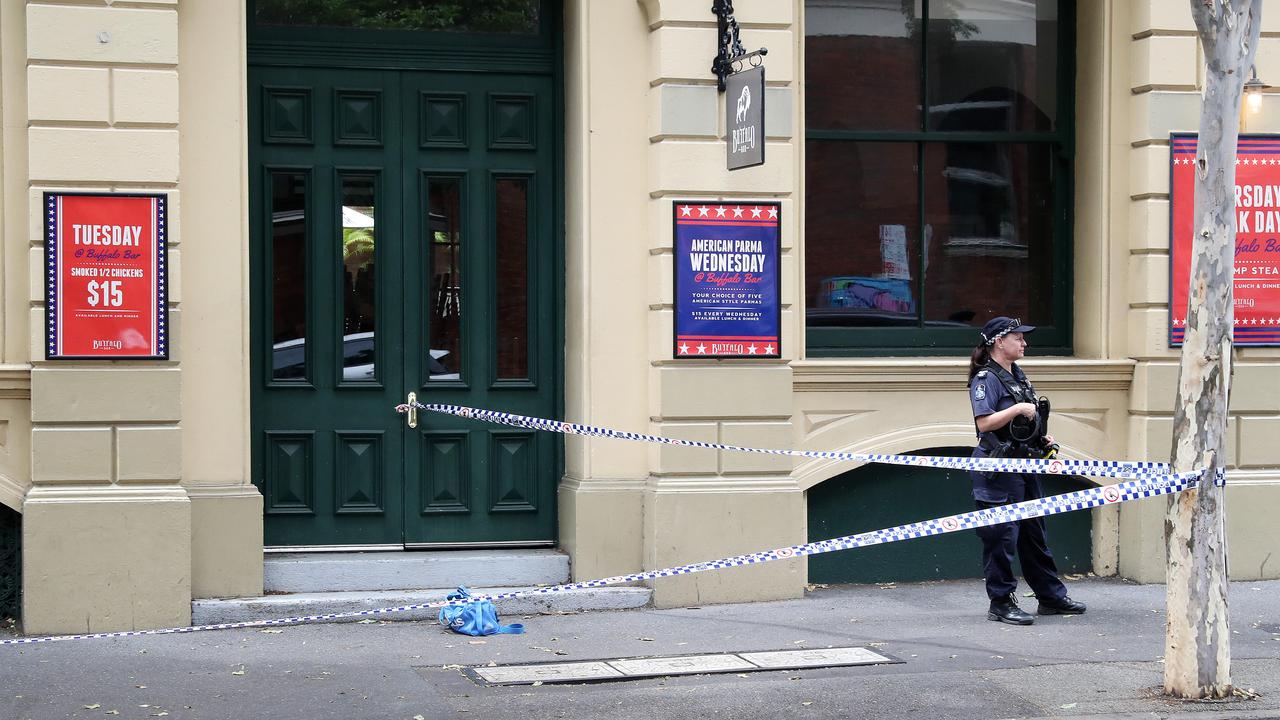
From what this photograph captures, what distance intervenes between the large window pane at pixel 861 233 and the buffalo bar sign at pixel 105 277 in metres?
4.45

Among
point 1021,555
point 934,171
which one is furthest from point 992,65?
point 1021,555

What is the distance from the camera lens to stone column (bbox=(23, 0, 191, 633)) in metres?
8.91

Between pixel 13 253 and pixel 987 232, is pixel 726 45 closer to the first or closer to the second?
pixel 987 232

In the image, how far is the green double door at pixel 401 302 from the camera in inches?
392

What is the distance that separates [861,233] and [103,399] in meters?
5.29

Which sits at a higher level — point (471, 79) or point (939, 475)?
point (471, 79)

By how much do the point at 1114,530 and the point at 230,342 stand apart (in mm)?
6320

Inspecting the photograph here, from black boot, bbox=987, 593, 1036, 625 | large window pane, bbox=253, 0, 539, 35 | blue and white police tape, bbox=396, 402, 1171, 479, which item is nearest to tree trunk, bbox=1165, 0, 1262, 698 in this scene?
blue and white police tape, bbox=396, 402, 1171, 479

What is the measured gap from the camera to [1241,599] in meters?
10.1

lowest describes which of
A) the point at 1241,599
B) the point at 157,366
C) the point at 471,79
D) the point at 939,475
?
the point at 1241,599

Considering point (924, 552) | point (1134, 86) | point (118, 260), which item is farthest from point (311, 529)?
point (1134, 86)

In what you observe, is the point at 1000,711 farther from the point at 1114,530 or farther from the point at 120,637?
the point at 120,637

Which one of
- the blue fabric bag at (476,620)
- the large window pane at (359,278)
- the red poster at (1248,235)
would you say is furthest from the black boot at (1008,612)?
the large window pane at (359,278)

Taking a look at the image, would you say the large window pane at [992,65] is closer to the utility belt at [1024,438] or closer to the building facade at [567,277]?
the building facade at [567,277]
